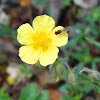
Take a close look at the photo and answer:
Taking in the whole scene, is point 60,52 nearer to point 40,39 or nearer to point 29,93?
point 29,93

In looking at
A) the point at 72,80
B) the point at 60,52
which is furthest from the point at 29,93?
the point at 72,80

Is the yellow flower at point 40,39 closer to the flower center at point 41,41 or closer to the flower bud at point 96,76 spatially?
the flower center at point 41,41

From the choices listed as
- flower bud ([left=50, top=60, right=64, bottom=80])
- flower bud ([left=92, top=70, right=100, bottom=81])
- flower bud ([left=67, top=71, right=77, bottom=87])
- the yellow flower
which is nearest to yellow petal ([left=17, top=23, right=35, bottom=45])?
the yellow flower

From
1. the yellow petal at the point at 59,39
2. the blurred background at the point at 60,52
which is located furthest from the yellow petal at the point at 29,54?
the blurred background at the point at 60,52

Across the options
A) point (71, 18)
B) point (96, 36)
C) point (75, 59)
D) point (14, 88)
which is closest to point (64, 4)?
point (71, 18)

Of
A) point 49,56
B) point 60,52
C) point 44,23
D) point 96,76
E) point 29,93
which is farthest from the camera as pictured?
point 60,52

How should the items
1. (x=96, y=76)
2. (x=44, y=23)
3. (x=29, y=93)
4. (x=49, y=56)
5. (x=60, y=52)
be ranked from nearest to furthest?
(x=49, y=56)
(x=44, y=23)
(x=96, y=76)
(x=29, y=93)
(x=60, y=52)
